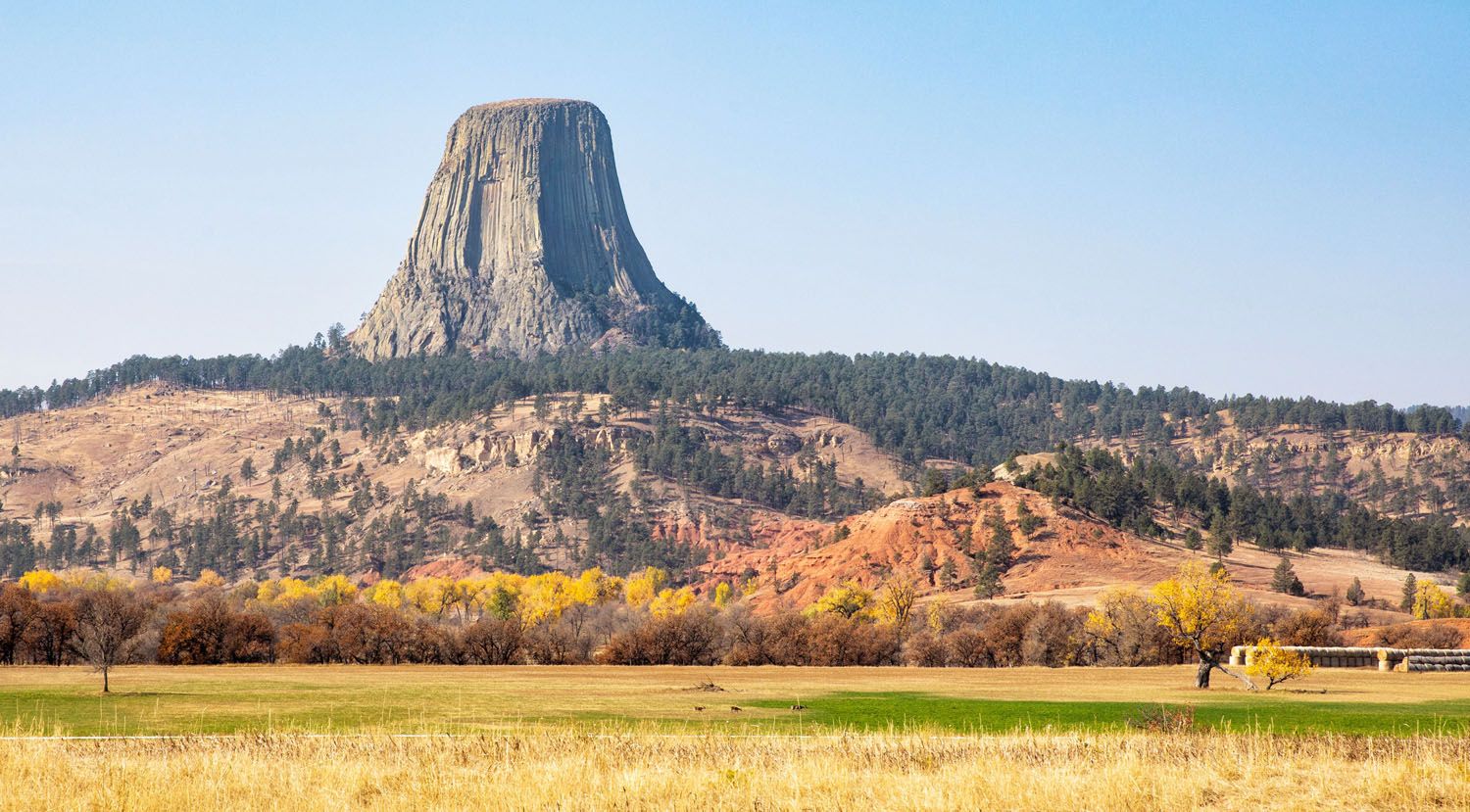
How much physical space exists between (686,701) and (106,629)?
21860mm

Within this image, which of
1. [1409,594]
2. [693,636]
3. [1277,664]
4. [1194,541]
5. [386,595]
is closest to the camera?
[1277,664]

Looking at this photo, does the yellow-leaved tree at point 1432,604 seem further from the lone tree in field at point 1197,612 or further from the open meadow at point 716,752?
the open meadow at point 716,752

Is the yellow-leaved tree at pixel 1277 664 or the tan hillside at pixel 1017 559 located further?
the tan hillside at pixel 1017 559

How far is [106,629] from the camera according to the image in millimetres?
54656

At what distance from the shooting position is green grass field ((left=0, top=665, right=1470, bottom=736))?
133ft

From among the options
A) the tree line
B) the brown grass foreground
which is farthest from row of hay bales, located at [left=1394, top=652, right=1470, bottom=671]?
the brown grass foreground

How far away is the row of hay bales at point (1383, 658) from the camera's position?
245 ft

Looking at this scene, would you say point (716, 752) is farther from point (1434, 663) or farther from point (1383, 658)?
point (1434, 663)

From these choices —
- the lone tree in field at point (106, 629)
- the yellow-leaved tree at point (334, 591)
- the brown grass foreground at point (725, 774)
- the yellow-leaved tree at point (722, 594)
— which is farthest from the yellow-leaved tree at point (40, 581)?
the brown grass foreground at point (725, 774)

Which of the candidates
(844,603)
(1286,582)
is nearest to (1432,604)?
(1286,582)

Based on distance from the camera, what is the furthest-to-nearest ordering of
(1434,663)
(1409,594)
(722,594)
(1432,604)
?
1. (722,594)
2. (1409,594)
3. (1432,604)
4. (1434,663)

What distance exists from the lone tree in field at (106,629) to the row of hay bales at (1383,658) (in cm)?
5127

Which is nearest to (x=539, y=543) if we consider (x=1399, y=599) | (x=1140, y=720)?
(x=1399, y=599)

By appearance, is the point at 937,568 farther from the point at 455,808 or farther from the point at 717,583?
the point at 455,808
